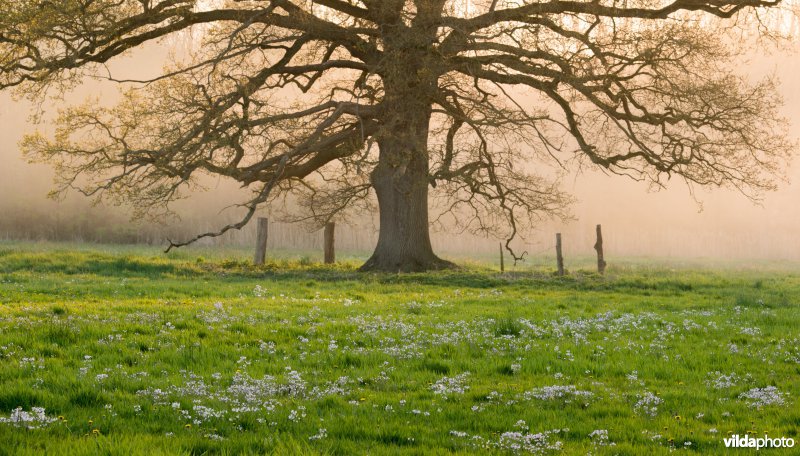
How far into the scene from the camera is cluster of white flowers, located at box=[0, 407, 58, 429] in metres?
9.04

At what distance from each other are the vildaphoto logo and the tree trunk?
91.0 ft

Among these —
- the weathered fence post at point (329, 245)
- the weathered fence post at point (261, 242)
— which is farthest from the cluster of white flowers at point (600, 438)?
the weathered fence post at point (329, 245)

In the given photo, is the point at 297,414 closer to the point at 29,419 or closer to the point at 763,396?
the point at 29,419

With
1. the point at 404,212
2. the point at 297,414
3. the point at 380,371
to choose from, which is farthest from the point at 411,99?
the point at 297,414

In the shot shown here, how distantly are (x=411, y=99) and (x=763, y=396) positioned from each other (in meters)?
25.0

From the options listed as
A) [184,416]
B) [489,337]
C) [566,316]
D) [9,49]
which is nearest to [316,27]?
[9,49]

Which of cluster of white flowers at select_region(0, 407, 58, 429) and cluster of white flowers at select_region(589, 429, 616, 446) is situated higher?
cluster of white flowers at select_region(0, 407, 58, 429)

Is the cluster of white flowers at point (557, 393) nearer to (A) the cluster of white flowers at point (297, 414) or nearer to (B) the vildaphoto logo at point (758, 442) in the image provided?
(B) the vildaphoto logo at point (758, 442)

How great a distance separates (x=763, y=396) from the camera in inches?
448

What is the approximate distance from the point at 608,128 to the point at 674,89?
421 centimetres

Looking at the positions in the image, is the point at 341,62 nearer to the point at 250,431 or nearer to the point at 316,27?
the point at 316,27

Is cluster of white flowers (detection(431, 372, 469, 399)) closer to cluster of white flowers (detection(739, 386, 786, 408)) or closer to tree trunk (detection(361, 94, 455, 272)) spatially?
cluster of white flowers (detection(739, 386, 786, 408))

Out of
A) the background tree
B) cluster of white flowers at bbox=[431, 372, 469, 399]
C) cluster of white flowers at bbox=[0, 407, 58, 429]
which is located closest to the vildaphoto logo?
cluster of white flowers at bbox=[431, 372, 469, 399]

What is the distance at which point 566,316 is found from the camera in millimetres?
20750
